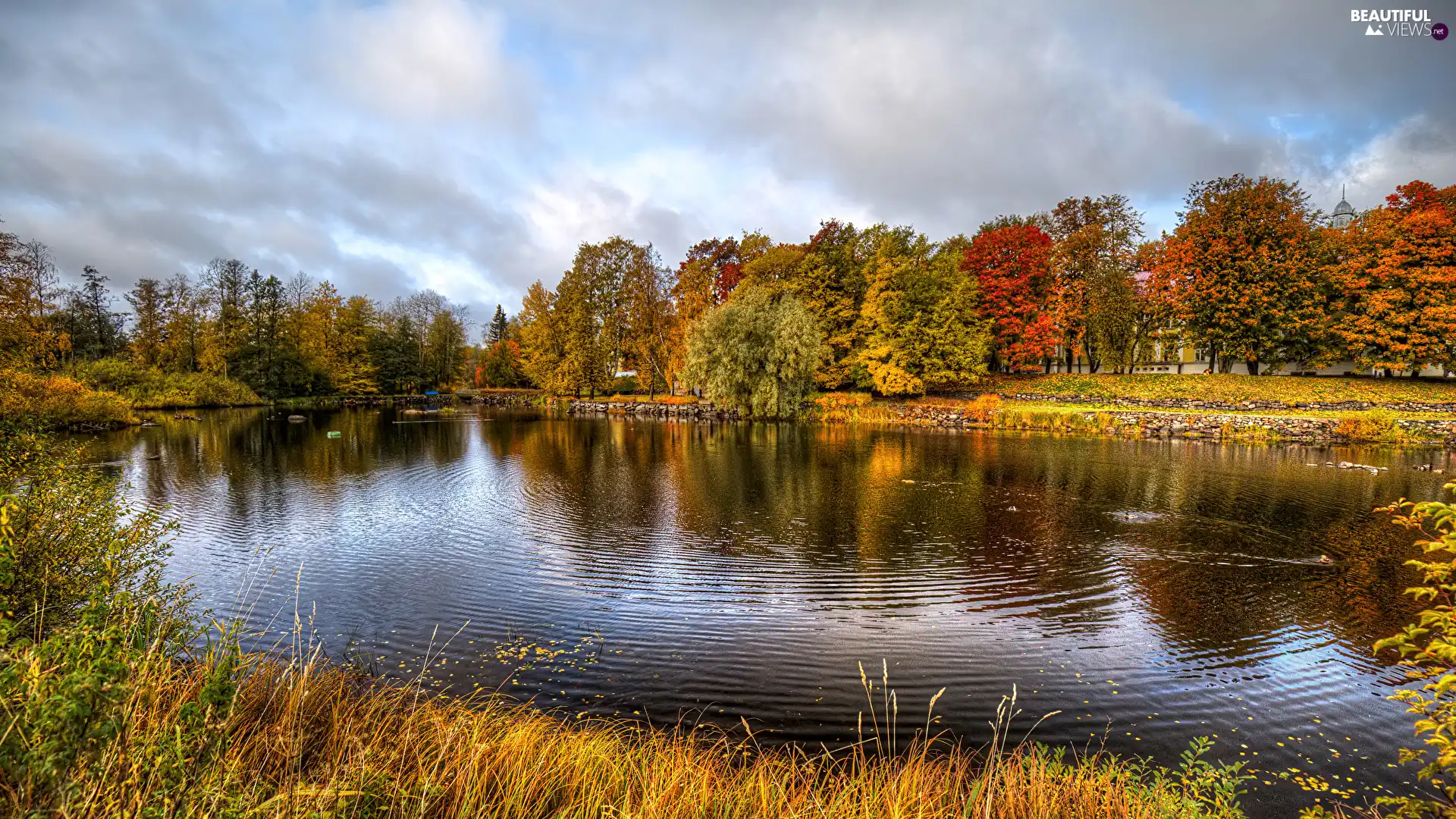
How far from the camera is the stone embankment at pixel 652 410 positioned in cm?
4356

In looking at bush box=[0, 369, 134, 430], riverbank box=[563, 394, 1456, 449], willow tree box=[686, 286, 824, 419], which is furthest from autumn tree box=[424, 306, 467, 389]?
willow tree box=[686, 286, 824, 419]

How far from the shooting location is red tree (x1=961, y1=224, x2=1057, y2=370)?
140ft

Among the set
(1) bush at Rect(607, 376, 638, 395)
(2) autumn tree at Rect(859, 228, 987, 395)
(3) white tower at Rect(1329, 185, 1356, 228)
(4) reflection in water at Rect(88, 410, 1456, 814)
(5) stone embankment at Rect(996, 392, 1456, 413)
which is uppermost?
(3) white tower at Rect(1329, 185, 1356, 228)

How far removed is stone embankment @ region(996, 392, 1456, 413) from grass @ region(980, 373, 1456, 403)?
289mm

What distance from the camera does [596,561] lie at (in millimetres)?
11352

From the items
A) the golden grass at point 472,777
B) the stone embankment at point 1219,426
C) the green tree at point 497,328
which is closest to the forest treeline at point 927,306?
the stone embankment at point 1219,426

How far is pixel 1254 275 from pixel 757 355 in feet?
98.3

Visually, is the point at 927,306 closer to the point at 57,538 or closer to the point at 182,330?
the point at 57,538

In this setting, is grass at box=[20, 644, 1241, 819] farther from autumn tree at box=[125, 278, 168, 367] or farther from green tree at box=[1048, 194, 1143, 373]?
autumn tree at box=[125, 278, 168, 367]

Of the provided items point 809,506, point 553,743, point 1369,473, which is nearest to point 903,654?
point 553,743

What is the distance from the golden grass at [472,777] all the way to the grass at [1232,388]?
38.6 metres

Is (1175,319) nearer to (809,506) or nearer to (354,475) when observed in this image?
(809,506)

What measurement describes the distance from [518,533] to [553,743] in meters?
9.45

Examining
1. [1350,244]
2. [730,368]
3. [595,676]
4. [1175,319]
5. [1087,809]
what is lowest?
[595,676]
